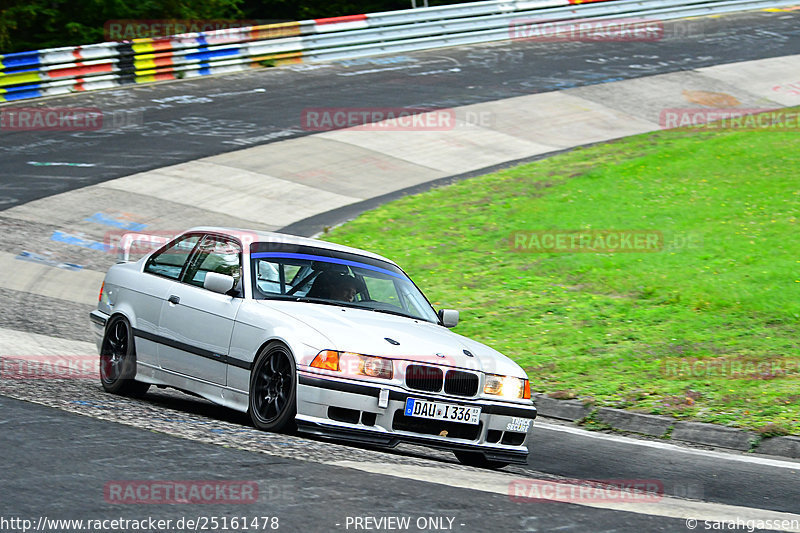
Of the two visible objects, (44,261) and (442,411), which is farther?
(44,261)

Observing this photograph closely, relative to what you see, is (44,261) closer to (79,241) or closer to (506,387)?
(79,241)

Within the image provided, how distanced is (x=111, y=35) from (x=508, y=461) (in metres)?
30.4

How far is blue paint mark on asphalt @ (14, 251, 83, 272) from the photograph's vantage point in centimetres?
1419

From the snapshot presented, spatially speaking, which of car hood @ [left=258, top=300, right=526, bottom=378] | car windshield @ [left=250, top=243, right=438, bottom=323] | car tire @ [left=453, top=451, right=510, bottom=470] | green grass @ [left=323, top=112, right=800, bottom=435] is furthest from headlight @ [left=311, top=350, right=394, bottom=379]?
green grass @ [left=323, top=112, right=800, bottom=435]

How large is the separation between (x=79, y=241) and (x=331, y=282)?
8454 mm

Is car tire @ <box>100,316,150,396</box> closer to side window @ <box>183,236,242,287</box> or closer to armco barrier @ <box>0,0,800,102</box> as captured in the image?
side window @ <box>183,236,242,287</box>

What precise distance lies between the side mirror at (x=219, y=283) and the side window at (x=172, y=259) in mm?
940

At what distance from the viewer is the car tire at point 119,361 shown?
8539 millimetres

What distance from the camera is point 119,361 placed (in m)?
8.69

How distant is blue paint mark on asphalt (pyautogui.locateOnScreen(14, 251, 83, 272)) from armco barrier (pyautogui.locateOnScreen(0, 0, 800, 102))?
33.4 feet

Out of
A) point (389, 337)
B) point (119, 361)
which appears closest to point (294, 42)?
point (119, 361)

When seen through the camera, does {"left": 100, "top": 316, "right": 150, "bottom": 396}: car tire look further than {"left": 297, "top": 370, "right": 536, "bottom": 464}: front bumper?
Yes

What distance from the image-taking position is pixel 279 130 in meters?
22.1

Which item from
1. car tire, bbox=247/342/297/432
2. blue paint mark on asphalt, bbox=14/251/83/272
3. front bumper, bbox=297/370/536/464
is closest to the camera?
front bumper, bbox=297/370/536/464
